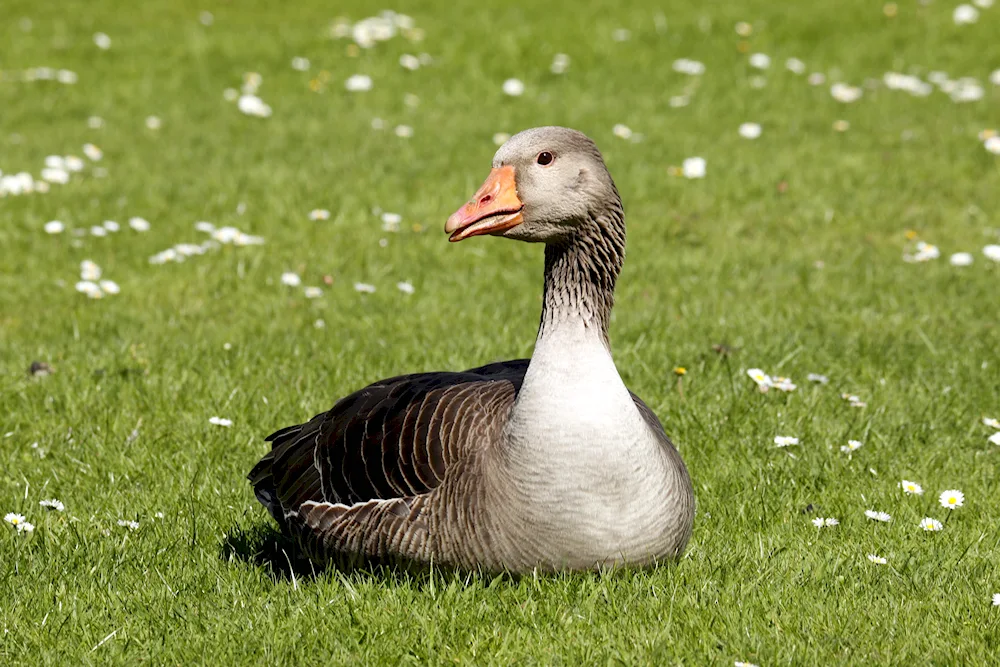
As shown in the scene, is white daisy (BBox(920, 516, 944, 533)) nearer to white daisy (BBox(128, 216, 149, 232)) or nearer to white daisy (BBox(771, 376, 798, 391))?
white daisy (BBox(771, 376, 798, 391))

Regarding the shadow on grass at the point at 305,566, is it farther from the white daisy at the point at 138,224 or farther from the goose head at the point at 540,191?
the white daisy at the point at 138,224

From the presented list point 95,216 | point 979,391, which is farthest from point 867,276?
point 95,216

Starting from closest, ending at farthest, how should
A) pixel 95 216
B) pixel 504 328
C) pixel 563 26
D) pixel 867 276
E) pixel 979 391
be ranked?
pixel 979 391
pixel 504 328
pixel 867 276
pixel 95 216
pixel 563 26

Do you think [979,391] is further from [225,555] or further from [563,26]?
[563,26]

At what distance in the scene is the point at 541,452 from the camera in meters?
4.20

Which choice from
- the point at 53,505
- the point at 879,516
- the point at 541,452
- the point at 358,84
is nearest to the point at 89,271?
the point at 53,505

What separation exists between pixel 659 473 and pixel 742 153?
713cm

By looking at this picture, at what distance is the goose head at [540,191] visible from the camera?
430 centimetres

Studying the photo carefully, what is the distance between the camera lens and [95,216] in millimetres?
9414

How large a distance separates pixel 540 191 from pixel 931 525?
7.00ft

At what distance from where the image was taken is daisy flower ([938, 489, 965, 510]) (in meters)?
5.19

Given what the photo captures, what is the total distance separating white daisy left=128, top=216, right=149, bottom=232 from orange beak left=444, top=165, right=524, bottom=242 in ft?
17.6

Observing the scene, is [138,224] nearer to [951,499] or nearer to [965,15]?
[951,499]

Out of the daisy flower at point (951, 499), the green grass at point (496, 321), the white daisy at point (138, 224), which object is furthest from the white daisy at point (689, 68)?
the daisy flower at point (951, 499)
